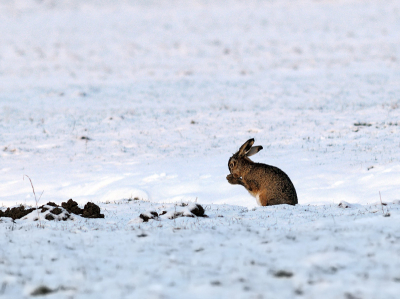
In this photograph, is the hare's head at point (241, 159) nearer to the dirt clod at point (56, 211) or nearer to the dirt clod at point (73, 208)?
the dirt clod at point (73, 208)

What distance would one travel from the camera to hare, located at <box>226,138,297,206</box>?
9.36 meters

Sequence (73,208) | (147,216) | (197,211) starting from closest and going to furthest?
(147,216), (197,211), (73,208)

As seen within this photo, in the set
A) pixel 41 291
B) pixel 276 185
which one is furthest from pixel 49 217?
pixel 276 185

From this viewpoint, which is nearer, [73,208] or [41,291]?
[41,291]

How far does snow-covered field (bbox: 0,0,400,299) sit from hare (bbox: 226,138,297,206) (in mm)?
462

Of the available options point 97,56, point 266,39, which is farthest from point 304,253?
point 266,39

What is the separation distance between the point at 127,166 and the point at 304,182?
224 inches

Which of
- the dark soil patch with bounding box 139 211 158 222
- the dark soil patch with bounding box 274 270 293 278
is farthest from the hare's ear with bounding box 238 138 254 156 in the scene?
the dark soil patch with bounding box 274 270 293 278

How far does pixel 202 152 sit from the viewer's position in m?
17.0

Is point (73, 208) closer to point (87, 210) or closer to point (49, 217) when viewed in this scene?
point (87, 210)

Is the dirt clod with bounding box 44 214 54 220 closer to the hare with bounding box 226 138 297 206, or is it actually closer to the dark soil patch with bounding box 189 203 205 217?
the dark soil patch with bounding box 189 203 205 217

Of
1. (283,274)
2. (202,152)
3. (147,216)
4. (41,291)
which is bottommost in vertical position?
(283,274)

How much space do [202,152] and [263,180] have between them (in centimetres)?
760

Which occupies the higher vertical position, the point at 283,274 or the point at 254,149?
the point at 254,149
